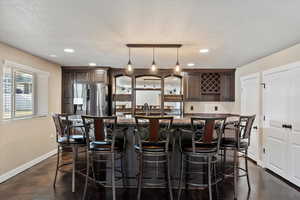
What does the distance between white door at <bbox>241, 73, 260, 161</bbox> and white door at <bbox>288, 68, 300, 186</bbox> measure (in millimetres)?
1084

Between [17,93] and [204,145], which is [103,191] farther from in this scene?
[17,93]

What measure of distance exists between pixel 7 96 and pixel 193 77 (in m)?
4.66

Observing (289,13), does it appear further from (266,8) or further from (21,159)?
(21,159)

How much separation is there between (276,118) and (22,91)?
17.2 feet

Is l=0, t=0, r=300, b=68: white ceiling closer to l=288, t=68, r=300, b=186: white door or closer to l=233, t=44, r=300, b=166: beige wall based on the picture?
l=233, t=44, r=300, b=166: beige wall

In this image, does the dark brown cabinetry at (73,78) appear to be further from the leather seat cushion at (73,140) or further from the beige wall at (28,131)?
the leather seat cushion at (73,140)

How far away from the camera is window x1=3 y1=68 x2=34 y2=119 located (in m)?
3.86

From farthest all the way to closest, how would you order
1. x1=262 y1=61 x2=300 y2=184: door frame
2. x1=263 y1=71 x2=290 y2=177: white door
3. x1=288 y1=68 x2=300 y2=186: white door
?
x1=263 y1=71 x2=290 y2=177: white door
x1=262 y1=61 x2=300 y2=184: door frame
x1=288 y1=68 x2=300 y2=186: white door

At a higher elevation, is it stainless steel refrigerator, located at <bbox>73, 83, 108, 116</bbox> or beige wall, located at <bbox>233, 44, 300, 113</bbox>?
beige wall, located at <bbox>233, 44, 300, 113</bbox>

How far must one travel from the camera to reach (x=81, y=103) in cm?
588

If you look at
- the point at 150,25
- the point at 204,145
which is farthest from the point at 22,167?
the point at 150,25

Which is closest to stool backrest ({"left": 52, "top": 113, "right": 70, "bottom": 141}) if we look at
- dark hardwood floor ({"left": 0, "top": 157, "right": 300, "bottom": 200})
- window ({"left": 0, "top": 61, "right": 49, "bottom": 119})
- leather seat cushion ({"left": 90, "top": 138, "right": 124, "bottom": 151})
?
leather seat cushion ({"left": 90, "top": 138, "right": 124, "bottom": 151})

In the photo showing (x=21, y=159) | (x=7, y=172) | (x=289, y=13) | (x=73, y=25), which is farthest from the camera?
(x=21, y=159)

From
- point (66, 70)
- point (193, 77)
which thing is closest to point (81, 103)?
point (66, 70)
